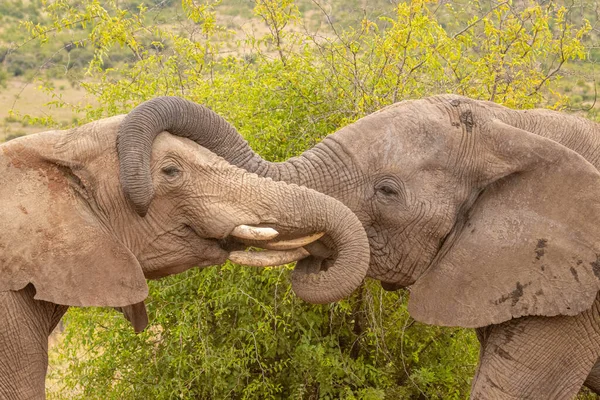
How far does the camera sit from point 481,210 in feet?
16.8

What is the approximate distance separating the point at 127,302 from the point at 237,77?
119 inches

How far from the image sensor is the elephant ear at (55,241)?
464cm

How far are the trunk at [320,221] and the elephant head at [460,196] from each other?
23 cm

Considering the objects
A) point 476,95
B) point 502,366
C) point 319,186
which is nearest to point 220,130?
point 319,186

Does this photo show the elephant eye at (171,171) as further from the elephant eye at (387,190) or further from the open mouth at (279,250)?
the elephant eye at (387,190)

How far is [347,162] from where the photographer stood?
5188mm

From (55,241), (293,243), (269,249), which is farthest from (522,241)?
(55,241)

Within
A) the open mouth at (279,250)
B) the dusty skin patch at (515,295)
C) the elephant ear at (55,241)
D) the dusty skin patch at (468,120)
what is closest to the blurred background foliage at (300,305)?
the open mouth at (279,250)

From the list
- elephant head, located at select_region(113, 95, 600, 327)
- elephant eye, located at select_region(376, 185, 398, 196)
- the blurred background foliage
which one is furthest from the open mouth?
the blurred background foliage

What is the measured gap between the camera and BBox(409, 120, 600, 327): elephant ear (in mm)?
4883

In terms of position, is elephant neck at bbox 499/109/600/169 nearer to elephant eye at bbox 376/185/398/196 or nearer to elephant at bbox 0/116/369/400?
elephant eye at bbox 376/185/398/196

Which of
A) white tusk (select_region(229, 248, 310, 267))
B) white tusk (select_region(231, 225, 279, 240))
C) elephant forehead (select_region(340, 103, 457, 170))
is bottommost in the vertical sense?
white tusk (select_region(229, 248, 310, 267))

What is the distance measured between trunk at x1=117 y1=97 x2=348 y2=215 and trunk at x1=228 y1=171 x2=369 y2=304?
186 millimetres

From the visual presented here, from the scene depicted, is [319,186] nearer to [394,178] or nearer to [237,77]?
[394,178]
